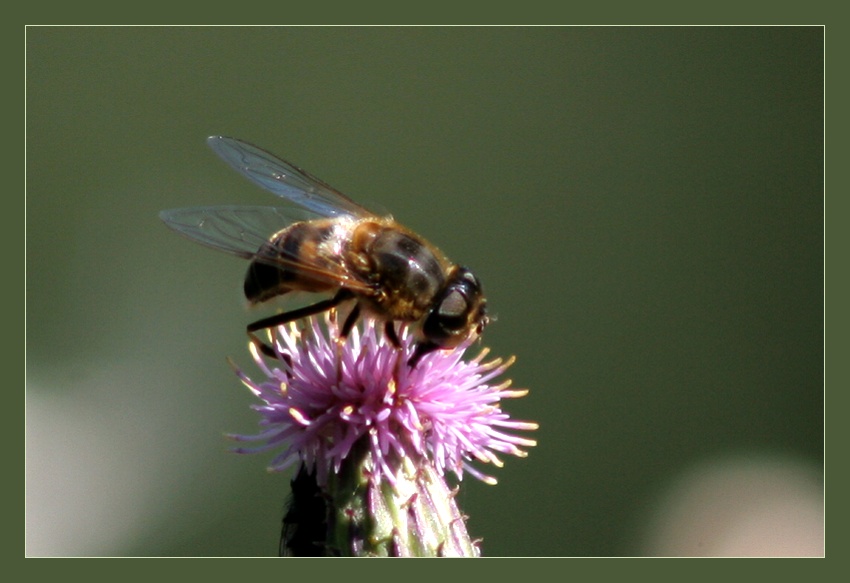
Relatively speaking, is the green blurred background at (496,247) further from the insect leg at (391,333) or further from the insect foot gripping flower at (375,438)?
the insect leg at (391,333)

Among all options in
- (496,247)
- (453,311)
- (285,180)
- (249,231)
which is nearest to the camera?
(453,311)

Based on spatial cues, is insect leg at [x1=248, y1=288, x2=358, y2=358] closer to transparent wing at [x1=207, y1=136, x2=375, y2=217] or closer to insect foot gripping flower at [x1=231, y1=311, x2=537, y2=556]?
insect foot gripping flower at [x1=231, y1=311, x2=537, y2=556]

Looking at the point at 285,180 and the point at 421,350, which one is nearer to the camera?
the point at 421,350

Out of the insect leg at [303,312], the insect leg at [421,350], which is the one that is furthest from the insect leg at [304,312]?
the insect leg at [421,350]

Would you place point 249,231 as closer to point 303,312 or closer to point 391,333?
point 303,312

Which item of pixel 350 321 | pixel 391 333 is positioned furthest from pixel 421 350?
pixel 350 321
